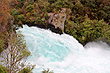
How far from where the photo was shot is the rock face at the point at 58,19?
48.1ft

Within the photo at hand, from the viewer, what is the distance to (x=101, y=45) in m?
14.4

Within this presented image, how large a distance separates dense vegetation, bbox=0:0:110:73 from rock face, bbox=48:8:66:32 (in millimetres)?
565

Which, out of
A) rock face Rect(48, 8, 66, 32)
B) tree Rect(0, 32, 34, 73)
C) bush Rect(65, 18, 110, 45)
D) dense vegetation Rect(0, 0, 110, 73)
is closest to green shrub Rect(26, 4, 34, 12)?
dense vegetation Rect(0, 0, 110, 73)

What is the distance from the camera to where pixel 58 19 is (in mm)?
14961

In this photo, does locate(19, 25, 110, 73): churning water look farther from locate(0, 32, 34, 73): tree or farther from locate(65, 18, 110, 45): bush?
locate(0, 32, 34, 73): tree

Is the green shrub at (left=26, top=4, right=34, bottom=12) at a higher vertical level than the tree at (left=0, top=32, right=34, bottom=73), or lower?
higher

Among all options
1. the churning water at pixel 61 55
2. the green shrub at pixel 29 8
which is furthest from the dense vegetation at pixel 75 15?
the churning water at pixel 61 55

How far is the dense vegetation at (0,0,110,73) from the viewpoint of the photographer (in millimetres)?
14039

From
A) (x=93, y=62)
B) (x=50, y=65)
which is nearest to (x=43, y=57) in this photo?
(x=50, y=65)

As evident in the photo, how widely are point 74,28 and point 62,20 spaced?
1910 mm

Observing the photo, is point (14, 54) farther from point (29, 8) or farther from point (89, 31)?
point (29, 8)

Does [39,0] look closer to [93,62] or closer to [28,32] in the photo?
[28,32]

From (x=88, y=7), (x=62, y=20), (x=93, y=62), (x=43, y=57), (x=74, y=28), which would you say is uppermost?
(x=88, y=7)

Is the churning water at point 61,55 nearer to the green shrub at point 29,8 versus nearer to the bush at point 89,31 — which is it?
the bush at point 89,31
